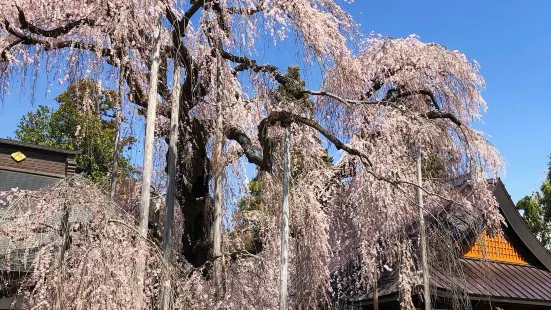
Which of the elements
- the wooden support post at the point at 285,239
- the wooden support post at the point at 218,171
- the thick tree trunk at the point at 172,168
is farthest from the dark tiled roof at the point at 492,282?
the thick tree trunk at the point at 172,168

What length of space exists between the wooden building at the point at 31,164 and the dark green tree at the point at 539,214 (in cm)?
1680

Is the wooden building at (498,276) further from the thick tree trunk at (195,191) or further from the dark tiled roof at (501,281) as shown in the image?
the thick tree trunk at (195,191)

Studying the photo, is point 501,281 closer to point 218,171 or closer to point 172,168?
point 218,171

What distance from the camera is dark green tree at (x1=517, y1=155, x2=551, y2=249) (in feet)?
73.4

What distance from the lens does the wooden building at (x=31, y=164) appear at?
13961mm

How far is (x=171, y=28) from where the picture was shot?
6410mm

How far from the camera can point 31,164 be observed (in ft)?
50.5

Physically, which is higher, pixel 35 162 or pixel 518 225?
pixel 35 162

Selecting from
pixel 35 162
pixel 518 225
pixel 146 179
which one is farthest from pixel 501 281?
pixel 35 162

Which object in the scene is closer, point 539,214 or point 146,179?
point 146,179

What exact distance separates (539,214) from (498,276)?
12.8 m

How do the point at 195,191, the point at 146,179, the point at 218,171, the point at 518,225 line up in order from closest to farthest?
the point at 146,179 → the point at 218,171 → the point at 195,191 → the point at 518,225

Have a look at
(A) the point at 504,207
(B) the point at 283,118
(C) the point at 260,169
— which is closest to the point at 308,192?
(C) the point at 260,169

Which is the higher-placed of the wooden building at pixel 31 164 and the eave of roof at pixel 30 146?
the eave of roof at pixel 30 146
